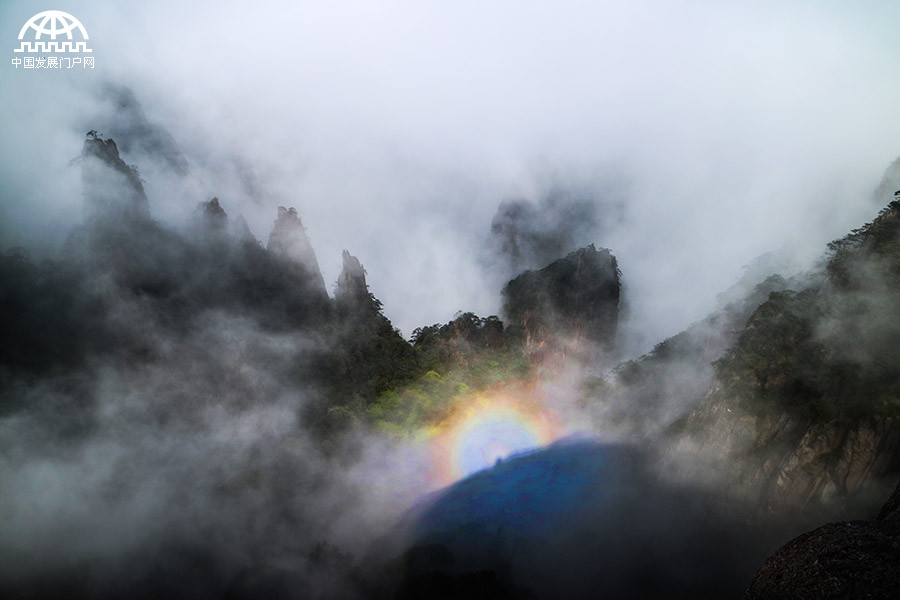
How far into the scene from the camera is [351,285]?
49156 mm

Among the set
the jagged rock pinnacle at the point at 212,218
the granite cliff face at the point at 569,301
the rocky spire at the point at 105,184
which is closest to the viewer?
the rocky spire at the point at 105,184

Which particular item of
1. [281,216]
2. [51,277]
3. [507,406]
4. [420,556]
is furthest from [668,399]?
[51,277]

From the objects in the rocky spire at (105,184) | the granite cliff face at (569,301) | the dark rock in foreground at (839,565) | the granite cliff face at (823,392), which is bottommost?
the dark rock in foreground at (839,565)

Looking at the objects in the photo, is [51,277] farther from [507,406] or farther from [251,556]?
[507,406]

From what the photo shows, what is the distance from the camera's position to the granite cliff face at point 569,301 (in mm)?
62062

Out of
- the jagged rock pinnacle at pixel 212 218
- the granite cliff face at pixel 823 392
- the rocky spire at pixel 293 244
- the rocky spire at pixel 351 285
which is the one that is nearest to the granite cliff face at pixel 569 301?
the rocky spire at pixel 351 285

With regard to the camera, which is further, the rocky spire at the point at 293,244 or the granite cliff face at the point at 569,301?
the granite cliff face at the point at 569,301

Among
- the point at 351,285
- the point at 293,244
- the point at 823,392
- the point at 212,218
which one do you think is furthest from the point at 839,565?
the point at 212,218

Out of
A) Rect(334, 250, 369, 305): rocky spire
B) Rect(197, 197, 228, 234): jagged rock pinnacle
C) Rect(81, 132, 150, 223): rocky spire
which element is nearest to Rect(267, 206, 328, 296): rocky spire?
Rect(334, 250, 369, 305): rocky spire

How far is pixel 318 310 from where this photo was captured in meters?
45.8

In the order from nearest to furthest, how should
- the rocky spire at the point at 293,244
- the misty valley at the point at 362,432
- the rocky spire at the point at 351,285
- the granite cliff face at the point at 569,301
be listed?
the misty valley at the point at 362,432 → the rocky spire at the point at 293,244 → the rocky spire at the point at 351,285 → the granite cliff face at the point at 569,301

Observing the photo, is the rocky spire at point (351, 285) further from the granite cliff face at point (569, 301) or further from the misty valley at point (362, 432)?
the granite cliff face at point (569, 301)

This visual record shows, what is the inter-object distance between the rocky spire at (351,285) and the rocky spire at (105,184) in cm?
1971

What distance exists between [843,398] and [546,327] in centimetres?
4004
